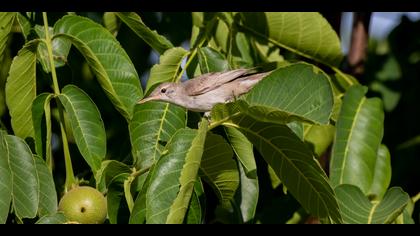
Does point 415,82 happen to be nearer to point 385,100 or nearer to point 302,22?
point 385,100

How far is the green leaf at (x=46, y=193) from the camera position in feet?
10.6

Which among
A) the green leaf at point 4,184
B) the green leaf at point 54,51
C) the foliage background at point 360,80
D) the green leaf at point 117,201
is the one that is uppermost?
the green leaf at point 54,51

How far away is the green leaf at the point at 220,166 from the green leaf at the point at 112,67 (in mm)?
559

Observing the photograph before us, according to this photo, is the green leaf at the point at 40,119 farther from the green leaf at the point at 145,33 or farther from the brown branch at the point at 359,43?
the brown branch at the point at 359,43

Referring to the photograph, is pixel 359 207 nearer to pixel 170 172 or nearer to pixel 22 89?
pixel 170 172

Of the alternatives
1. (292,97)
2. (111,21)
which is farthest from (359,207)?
(111,21)

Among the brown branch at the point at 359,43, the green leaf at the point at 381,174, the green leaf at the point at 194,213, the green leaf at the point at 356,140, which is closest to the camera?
the green leaf at the point at 194,213

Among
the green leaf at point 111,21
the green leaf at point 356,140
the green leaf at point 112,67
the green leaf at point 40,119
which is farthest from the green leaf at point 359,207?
the green leaf at point 111,21

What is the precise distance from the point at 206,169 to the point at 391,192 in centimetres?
88

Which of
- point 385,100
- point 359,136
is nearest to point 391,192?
point 359,136

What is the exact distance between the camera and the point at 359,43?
541 centimetres

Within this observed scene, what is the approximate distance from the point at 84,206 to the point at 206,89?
1232 mm

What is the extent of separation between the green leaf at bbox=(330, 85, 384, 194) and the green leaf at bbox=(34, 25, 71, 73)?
137cm

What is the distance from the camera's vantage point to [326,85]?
9.17 ft
